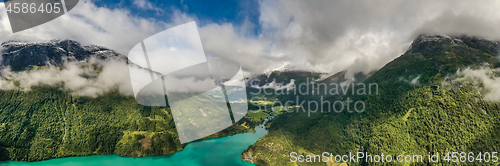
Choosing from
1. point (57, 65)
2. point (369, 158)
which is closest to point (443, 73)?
point (369, 158)

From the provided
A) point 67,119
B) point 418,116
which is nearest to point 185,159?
point 67,119

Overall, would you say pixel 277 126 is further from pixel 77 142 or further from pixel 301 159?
pixel 77 142

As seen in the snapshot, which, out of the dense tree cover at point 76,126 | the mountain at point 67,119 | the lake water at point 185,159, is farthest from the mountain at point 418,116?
the mountain at point 67,119

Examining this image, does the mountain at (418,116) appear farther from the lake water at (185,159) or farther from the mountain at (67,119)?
the mountain at (67,119)

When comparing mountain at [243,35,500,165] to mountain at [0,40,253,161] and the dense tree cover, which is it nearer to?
the dense tree cover

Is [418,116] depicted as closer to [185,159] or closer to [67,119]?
[185,159]

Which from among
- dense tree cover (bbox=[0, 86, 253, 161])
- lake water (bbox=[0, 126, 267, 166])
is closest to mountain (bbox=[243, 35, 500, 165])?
lake water (bbox=[0, 126, 267, 166])
